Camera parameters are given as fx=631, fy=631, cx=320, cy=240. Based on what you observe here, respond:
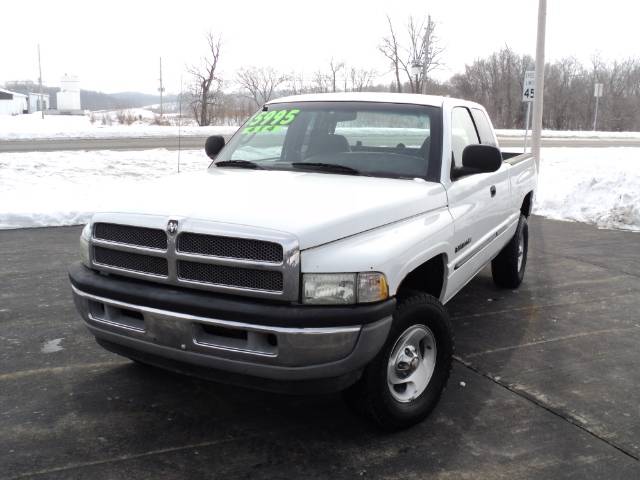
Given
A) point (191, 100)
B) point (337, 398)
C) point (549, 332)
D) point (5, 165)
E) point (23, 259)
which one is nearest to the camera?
point (337, 398)

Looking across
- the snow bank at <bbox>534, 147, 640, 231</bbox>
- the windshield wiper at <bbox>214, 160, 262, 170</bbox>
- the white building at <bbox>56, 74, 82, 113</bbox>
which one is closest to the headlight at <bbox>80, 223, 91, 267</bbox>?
the windshield wiper at <bbox>214, 160, 262, 170</bbox>

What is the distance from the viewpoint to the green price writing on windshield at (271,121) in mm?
4742

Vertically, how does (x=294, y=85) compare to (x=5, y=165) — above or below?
above

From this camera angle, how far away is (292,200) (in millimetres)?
3277

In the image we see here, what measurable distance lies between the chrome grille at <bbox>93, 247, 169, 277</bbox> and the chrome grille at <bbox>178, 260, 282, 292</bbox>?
13 centimetres

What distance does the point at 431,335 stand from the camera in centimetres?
352

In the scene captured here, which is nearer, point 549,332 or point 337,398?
point 337,398

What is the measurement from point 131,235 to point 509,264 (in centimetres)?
411

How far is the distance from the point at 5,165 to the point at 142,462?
15118 millimetres

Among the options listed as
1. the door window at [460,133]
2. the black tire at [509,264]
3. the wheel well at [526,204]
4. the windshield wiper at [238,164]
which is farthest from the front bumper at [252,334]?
the wheel well at [526,204]

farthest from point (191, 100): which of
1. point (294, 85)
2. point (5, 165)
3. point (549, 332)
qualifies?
point (549, 332)

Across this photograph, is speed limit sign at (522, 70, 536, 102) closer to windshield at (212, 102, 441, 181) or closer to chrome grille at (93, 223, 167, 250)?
windshield at (212, 102, 441, 181)

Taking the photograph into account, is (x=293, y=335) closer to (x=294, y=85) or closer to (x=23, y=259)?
(x=23, y=259)

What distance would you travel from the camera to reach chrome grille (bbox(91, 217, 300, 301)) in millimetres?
2867
